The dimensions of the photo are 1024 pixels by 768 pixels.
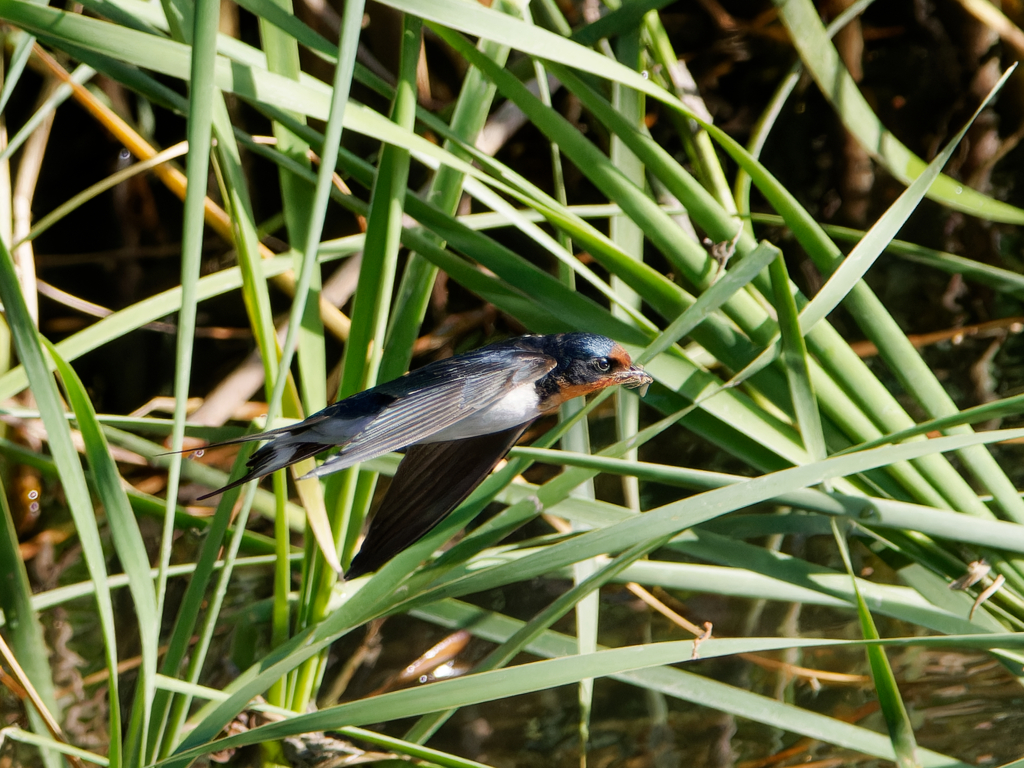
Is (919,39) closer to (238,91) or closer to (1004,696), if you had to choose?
(1004,696)

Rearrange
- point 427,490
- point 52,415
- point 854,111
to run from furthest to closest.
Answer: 1. point 854,111
2. point 427,490
3. point 52,415

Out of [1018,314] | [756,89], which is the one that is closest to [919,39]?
[756,89]

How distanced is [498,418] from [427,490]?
11cm

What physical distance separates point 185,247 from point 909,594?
32.4 inches

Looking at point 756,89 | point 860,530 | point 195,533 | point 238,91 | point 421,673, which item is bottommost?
point 421,673

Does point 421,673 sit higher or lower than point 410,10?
lower

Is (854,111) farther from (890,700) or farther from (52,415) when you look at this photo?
(52,415)

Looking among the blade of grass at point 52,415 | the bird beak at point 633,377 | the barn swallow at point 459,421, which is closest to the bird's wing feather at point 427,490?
the barn swallow at point 459,421

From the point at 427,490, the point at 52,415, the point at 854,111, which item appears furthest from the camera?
the point at 854,111

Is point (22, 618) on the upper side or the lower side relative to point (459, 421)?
lower

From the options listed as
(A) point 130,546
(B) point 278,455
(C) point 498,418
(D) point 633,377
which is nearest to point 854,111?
(D) point 633,377

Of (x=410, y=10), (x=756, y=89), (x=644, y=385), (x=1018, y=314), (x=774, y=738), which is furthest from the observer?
(x=756, y=89)

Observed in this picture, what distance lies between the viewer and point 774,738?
47.4 inches

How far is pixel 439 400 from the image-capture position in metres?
0.76
